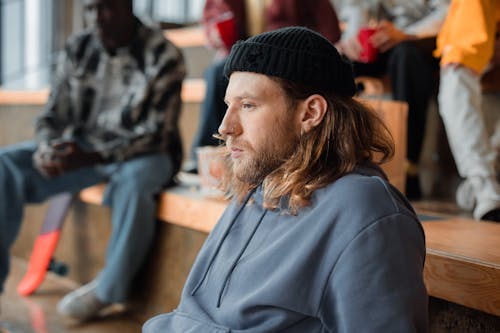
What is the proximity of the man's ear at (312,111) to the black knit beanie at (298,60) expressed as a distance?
2cm

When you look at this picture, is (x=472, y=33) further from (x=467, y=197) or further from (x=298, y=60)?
(x=298, y=60)

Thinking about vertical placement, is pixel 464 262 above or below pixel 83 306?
above

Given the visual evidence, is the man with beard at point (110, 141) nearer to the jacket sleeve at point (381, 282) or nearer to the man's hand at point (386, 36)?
the man's hand at point (386, 36)

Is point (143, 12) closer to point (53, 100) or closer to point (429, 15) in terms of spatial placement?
point (53, 100)

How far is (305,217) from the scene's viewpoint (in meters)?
0.84

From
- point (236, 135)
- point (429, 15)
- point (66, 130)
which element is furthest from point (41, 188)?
point (429, 15)

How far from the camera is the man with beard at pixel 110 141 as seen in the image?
1.88 meters

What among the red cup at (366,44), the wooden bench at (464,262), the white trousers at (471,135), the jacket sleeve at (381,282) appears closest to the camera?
the jacket sleeve at (381,282)

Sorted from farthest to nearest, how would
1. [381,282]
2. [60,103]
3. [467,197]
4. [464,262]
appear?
[60,103] → [467,197] → [464,262] → [381,282]

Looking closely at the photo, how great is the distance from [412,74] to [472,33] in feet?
1.08

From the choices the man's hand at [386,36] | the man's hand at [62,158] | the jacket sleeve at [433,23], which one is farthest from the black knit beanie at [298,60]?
the man's hand at [62,158]

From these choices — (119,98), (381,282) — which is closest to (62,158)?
(119,98)

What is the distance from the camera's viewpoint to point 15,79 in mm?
4457

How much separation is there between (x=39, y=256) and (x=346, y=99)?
5.91 feet
